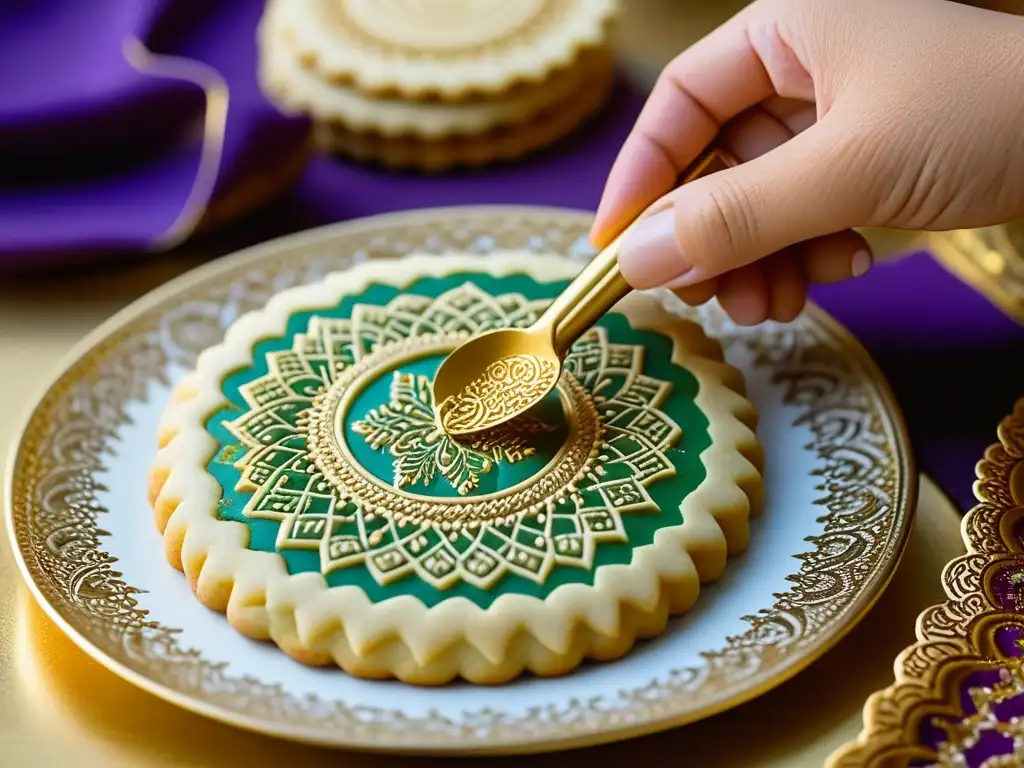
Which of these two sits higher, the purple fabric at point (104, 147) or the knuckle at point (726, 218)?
the knuckle at point (726, 218)

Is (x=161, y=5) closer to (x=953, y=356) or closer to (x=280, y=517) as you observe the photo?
(x=280, y=517)

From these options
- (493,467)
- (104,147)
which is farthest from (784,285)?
→ (104,147)

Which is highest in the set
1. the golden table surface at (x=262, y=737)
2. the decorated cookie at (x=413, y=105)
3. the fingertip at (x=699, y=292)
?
the decorated cookie at (x=413, y=105)

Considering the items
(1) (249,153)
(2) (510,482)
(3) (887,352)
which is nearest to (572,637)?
(2) (510,482)

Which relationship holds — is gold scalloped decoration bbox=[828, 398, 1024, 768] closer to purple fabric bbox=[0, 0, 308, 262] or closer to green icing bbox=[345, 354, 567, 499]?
green icing bbox=[345, 354, 567, 499]

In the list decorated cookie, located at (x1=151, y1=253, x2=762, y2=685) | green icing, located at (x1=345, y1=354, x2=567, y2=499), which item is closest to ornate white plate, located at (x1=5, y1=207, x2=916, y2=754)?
decorated cookie, located at (x1=151, y1=253, x2=762, y2=685)

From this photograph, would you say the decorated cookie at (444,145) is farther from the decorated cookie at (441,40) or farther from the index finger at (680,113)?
the index finger at (680,113)

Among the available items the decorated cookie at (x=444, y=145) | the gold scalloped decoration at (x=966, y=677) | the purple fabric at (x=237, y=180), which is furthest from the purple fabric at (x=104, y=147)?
the gold scalloped decoration at (x=966, y=677)
